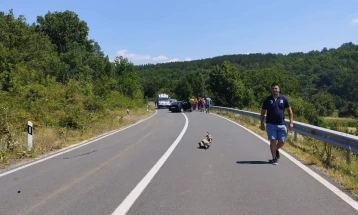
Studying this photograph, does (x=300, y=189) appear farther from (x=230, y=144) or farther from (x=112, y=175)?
(x=230, y=144)

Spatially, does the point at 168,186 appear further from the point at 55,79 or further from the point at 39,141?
the point at 55,79

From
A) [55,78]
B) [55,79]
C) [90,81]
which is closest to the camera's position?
[55,78]

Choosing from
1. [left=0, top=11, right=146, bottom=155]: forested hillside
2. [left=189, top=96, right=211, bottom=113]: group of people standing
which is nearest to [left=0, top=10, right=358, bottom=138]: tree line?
[left=0, top=11, right=146, bottom=155]: forested hillside

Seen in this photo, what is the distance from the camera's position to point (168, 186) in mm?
7312

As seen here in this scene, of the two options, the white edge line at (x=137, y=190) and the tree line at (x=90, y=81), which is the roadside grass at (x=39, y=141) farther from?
the white edge line at (x=137, y=190)

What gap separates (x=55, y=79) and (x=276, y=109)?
31538 millimetres

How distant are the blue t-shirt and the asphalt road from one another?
1063 mm

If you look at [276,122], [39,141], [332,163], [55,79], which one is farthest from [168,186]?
[55,79]

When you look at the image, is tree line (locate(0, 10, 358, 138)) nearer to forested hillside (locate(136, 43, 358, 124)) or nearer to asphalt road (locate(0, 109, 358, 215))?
forested hillside (locate(136, 43, 358, 124))

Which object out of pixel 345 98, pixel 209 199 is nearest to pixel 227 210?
pixel 209 199

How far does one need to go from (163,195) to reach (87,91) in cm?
1989

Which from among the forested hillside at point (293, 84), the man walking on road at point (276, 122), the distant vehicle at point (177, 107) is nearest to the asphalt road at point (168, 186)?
the man walking on road at point (276, 122)

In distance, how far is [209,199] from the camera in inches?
251

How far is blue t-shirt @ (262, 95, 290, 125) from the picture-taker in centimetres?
987
